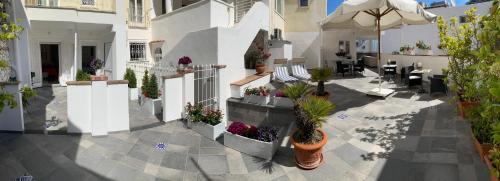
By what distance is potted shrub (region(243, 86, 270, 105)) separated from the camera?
8789 millimetres

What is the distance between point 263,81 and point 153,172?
6971 millimetres

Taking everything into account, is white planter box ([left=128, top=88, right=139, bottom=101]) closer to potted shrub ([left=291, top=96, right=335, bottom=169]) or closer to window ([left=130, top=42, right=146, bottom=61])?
window ([left=130, top=42, right=146, bottom=61])

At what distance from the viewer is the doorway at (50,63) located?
48.0 feet

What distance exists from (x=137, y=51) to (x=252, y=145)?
1057 centimetres

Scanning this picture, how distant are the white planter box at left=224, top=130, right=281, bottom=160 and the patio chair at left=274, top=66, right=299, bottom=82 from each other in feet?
18.3

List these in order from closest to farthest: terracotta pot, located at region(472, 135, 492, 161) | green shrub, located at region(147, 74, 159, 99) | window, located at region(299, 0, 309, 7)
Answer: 1. terracotta pot, located at region(472, 135, 492, 161)
2. green shrub, located at region(147, 74, 159, 99)
3. window, located at region(299, 0, 309, 7)

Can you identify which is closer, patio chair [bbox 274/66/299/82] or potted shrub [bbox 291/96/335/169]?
potted shrub [bbox 291/96/335/169]

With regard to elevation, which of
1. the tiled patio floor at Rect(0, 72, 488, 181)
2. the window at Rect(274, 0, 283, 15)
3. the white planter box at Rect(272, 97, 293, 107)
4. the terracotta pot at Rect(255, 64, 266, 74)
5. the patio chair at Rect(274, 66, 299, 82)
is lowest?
the tiled patio floor at Rect(0, 72, 488, 181)

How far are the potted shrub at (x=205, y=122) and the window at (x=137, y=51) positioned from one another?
7.92m

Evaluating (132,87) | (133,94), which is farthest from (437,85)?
(132,87)

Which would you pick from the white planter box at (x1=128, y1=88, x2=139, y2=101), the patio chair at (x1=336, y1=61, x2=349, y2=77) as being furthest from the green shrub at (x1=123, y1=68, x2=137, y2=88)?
the patio chair at (x1=336, y1=61, x2=349, y2=77)

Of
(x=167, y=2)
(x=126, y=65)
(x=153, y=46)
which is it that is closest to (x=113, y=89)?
(x=126, y=65)

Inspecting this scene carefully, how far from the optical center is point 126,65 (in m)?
13.5

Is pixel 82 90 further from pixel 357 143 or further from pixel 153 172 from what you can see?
pixel 357 143
